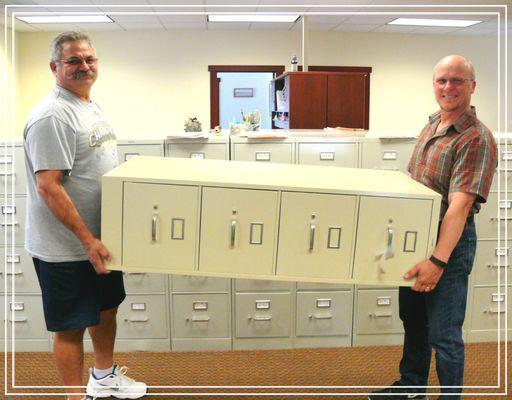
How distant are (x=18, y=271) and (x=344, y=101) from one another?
2.68 metres

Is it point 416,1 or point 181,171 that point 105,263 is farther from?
point 416,1

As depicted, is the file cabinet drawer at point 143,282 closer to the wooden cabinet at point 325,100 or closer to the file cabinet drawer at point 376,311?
the file cabinet drawer at point 376,311

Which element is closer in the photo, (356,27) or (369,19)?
(369,19)

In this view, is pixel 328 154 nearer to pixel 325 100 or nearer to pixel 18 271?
pixel 325 100

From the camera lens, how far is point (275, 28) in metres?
7.21

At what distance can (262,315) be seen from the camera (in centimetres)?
283

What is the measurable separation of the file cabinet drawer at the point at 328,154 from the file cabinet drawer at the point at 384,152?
2.5 inches

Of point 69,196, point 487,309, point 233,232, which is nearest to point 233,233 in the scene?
point 233,232

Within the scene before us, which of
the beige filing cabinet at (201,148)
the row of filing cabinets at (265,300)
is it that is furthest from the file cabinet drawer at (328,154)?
the beige filing cabinet at (201,148)

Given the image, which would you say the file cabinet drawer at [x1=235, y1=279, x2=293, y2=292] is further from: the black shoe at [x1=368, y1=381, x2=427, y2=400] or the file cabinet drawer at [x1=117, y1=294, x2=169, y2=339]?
the black shoe at [x1=368, y1=381, x2=427, y2=400]

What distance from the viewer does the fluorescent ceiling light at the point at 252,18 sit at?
243 inches

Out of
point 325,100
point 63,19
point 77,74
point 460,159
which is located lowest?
point 460,159

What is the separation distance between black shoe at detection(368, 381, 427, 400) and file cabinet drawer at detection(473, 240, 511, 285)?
3.38 ft

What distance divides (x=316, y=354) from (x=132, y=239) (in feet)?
5.02
